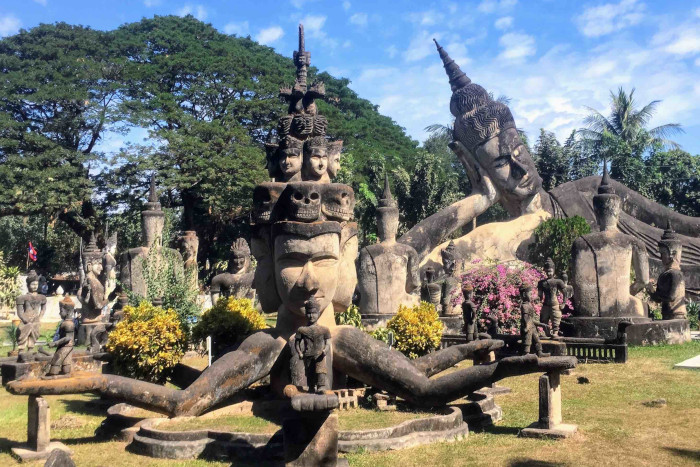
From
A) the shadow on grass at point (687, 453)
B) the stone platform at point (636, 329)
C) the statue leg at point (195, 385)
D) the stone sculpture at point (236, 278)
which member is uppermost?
the stone sculpture at point (236, 278)

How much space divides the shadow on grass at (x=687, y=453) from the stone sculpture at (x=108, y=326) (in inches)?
359

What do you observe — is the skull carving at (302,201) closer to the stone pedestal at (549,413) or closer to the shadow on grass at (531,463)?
the stone pedestal at (549,413)

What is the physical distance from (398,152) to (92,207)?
1794cm

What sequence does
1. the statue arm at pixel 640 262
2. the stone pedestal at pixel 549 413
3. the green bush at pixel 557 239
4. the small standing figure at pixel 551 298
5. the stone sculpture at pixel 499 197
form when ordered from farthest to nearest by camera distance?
1. the stone sculpture at pixel 499 197
2. the green bush at pixel 557 239
3. the statue arm at pixel 640 262
4. the small standing figure at pixel 551 298
5. the stone pedestal at pixel 549 413

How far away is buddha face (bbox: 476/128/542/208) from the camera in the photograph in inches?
859

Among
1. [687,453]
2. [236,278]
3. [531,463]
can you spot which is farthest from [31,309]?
[687,453]

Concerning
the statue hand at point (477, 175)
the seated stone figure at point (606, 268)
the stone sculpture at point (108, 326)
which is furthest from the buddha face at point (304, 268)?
the statue hand at point (477, 175)

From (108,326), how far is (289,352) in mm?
6153

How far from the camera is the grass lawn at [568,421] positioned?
6.26 m

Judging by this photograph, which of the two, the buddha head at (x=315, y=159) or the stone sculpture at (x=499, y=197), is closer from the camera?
the buddha head at (x=315, y=159)

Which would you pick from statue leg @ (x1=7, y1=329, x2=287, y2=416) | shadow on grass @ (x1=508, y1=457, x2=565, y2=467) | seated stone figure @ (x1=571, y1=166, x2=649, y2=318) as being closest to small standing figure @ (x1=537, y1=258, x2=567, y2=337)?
seated stone figure @ (x1=571, y1=166, x2=649, y2=318)

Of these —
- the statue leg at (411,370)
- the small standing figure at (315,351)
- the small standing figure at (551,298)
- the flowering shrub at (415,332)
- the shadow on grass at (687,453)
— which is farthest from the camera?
the small standing figure at (551,298)

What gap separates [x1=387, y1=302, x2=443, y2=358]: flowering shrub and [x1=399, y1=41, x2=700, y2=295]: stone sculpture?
11.5 meters

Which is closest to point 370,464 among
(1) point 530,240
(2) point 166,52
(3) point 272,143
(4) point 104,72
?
(3) point 272,143
